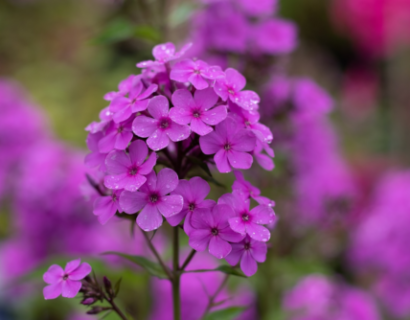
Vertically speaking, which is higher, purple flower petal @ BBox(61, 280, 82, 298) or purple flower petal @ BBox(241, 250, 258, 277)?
purple flower petal @ BBox(241, 250, 258, 277)

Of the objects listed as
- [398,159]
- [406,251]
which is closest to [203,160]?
[406,251]

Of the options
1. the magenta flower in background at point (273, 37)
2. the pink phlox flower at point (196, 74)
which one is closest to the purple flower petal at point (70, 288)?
the pink phlox flower at point (196, 74)

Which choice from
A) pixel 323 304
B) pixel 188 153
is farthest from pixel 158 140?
pixel 323 304

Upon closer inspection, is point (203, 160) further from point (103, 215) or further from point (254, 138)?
point (103, 215)

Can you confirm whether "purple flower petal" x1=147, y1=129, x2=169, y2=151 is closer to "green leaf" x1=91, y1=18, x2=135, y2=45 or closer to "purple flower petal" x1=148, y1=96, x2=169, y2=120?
"purple flower petal" x1=148, y1=96, x2=169, y2=120

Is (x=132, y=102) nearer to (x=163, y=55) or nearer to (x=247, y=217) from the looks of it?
(x=163, y=55)

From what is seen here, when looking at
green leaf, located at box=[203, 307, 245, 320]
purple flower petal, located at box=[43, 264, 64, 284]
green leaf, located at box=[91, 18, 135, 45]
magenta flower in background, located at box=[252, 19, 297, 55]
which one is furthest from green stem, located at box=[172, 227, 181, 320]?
magenta flower in background, located at box=[252, 19, 297, 55]
